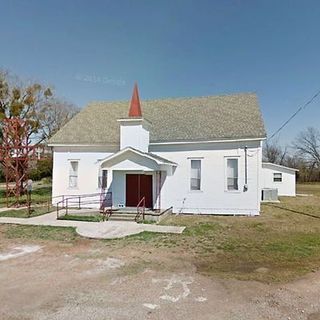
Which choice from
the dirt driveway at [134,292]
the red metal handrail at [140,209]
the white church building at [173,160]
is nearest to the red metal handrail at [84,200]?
the white church building at [173,160]

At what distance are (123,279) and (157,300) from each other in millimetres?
1411

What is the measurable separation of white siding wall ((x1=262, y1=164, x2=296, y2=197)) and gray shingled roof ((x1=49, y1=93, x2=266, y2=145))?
11.6 metres

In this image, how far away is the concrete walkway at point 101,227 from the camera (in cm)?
1148

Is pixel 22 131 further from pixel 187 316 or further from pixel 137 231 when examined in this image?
pixel 187 316

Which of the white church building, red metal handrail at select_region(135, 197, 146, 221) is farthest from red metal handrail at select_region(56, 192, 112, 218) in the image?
red metal handrail at select_region(135, 197, 146, 221)

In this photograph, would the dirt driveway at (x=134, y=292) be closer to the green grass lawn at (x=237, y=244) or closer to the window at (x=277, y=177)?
the green grass lawn at (x=237, y=244)

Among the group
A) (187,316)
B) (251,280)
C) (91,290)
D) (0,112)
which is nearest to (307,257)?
(251,280)

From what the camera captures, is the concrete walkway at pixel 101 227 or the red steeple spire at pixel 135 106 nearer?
the concrete walkway at pixel 101 227

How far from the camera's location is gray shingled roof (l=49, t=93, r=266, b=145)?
1688 centimetres

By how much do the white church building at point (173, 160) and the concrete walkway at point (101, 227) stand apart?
125 inches

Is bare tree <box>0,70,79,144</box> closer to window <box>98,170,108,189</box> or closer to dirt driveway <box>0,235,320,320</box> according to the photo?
window <box>98,170,108,189</box>

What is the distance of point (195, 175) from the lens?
55.1 feet

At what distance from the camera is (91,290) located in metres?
6.18

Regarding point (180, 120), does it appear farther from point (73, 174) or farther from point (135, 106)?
point (73, 174)
